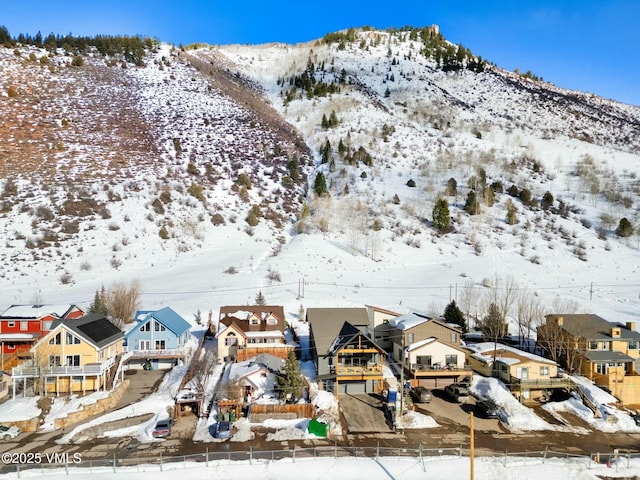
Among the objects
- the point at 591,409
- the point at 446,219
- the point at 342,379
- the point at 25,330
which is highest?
the point at 446,219

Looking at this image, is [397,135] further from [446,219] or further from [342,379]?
[342,379]

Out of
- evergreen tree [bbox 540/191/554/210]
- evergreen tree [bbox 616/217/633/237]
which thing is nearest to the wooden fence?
evergreen tree [bbox 616/217/633/237]

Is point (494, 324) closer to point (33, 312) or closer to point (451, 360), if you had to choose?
point (451, 360)

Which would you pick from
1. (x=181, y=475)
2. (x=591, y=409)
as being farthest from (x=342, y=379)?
(x=591, y=409)

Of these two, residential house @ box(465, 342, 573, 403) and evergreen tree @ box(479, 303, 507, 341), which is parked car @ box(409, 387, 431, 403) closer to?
residential house @ box(465, 342, 573, 403)

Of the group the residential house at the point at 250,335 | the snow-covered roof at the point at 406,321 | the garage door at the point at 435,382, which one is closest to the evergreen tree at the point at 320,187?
the residential house at the point at 250,335

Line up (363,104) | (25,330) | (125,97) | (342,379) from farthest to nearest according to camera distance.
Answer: (363,104)
(125,97)
(25,330)
(342,379)
